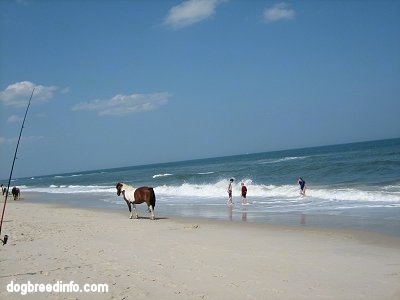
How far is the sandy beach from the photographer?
6.33 m

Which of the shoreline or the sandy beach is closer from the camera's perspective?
the sandy beach

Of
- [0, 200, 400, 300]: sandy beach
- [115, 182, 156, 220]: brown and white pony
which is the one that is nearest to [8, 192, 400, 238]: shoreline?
[0, 200, 400, 300]: sandy beach

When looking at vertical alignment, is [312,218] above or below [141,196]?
below

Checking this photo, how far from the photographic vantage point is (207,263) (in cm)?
818

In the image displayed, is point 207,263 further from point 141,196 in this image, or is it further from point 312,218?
point 141,196

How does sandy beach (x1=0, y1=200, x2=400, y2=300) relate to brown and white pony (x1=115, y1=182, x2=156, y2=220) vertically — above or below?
below

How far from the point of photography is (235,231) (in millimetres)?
13008

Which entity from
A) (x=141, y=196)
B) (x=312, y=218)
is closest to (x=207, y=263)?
(x=312, y=218)

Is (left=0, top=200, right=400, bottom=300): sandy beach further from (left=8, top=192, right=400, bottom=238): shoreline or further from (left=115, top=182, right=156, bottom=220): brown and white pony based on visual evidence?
(left=115, top=182, right=156, bottom=220): brown and white pony

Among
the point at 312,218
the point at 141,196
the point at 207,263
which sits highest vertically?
the point at 141,196

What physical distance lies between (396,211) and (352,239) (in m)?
5.61

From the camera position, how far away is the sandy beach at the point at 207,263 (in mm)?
6328

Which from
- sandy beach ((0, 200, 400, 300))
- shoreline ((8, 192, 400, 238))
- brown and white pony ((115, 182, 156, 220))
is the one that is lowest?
shoreline ((8, 192, 400, 238))

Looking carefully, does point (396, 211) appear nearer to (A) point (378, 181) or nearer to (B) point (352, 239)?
(B) point (352, 239)
